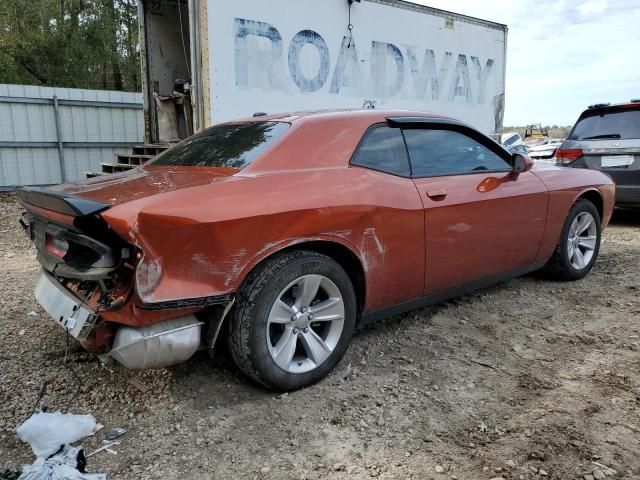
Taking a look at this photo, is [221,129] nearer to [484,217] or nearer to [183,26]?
[484,217]

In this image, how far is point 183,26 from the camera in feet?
29.0

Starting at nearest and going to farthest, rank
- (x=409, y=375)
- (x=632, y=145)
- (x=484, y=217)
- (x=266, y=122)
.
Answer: (x=409, y=375) < (x=266, y=122) < (x=484, y=217) < (x=632, y=145)

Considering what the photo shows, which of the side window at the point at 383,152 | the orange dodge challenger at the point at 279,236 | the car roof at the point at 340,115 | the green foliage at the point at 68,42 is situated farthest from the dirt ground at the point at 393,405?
the green foliage at the point at 68,42

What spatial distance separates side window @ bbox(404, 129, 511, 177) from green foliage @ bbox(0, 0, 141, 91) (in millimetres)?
14857

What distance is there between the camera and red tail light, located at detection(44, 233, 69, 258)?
8.66ft

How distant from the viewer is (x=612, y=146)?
7.11 meters

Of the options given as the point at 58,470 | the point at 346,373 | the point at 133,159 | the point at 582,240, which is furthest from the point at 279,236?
the point at 133,159

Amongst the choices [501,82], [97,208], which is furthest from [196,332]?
[501,82]

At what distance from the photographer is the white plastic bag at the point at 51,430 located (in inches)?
90.4

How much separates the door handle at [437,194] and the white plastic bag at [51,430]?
7.48 ft

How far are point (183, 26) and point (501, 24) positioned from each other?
607cm

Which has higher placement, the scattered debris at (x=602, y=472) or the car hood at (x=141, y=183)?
the car hood at (x=141, y=183)

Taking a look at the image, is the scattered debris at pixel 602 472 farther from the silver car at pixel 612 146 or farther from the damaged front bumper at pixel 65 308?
the silver car at pixel 612 146

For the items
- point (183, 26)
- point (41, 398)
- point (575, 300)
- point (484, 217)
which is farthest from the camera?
point (183, 26)
